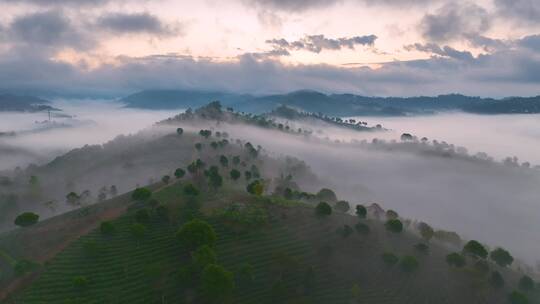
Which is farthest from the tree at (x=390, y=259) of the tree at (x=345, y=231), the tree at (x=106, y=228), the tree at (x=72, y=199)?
the tree at (x=72, y=199)

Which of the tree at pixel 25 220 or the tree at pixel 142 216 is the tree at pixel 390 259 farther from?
the tree at pixel 25 220

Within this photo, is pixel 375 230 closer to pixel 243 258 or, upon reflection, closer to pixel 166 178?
pixel 243 258

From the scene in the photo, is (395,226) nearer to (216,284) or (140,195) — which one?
(216,284)

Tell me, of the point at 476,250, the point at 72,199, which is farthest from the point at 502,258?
the point at 72,199

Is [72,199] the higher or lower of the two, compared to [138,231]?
lower

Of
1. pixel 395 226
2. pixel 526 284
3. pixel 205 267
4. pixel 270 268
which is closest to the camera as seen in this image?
pixel 205 267

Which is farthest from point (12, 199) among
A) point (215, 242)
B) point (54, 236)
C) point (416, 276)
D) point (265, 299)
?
point (416, 276)

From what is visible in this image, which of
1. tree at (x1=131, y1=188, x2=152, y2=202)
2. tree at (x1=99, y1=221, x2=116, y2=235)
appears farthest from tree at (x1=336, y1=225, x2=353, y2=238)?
tree at (x1=99, y1=221, x2=116, y2=235)
